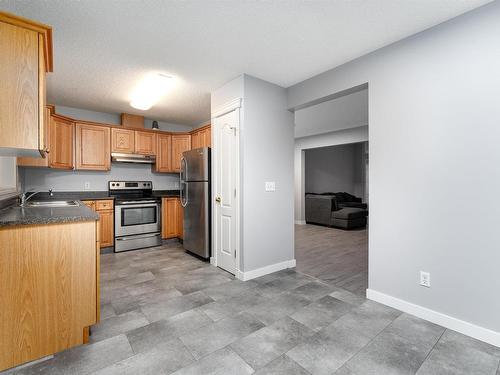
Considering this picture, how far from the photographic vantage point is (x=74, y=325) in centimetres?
175

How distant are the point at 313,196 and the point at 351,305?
16.1 feet

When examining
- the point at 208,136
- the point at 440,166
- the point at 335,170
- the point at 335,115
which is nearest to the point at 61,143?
the point at 208,136

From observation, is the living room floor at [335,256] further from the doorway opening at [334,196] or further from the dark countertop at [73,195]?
the dark countertop at [73,195]

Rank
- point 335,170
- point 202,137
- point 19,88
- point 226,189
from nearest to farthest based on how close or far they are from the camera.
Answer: point 19,88 → point 226,189 → point 202,137 → point 335,170

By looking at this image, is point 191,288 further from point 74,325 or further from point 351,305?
point 351,305

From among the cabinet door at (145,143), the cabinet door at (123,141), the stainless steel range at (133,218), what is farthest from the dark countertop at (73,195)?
the cabinet door at (145,143)

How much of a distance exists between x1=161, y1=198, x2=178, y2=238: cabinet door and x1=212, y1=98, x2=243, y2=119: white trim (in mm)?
2086

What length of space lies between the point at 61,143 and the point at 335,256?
15.3ft

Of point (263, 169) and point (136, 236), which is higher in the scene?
point (263, 169)

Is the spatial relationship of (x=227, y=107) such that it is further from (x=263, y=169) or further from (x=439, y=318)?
(x=439, y=318)

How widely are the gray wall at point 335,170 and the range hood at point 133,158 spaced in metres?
5.15

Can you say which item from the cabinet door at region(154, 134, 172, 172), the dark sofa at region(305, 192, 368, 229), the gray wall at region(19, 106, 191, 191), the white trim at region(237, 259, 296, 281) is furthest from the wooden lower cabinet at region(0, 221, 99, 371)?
the dark sofa at region(305, 192, 368, 229)

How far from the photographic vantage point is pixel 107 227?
4215 millimetres

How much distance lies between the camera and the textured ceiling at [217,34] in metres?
1.88
